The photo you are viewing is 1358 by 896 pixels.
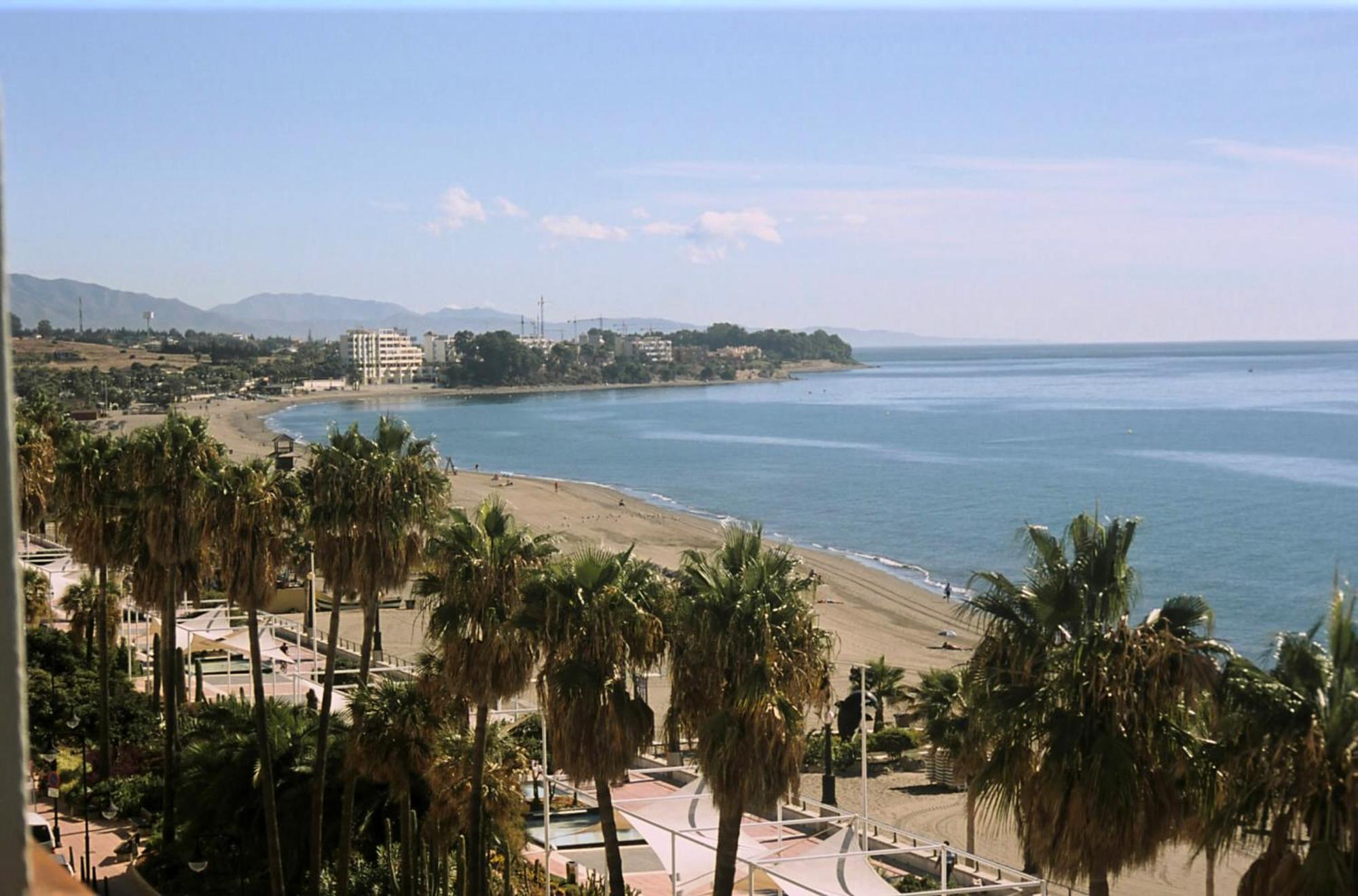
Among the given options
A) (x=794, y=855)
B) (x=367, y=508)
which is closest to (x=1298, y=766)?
(x=794, y=855)

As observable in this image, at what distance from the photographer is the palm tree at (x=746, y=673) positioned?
50.7 feet

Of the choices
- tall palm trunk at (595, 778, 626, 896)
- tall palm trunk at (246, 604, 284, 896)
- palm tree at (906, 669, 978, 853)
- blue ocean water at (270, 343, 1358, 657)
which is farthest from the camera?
blue ocean water at (270, 343, 1358, 657)

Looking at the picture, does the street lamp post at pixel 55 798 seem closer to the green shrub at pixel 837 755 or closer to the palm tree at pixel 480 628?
the palm tree at pixel 480 628


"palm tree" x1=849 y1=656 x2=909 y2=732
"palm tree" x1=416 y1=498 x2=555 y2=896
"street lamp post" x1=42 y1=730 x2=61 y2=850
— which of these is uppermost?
"palm tree" x1=416 y1=498 x2=555 y2=896

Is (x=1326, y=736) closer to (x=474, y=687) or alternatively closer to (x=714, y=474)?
(x=474, y=687)

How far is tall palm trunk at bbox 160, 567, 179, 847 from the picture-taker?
74.8 feet

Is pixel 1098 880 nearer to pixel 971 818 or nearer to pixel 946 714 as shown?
pixel 971 818

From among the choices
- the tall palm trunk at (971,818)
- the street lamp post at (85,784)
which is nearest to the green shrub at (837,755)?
the tall palm trunk at (971,818)

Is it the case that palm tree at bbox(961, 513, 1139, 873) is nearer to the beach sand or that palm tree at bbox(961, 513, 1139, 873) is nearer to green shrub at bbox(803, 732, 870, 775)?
the beach sand

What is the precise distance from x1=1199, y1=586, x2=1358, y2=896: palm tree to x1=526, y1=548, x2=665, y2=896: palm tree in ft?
24.7

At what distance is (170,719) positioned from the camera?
79.3 feet

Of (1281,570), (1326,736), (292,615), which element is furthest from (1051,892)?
(1281,570)

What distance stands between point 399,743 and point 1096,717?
10068mm

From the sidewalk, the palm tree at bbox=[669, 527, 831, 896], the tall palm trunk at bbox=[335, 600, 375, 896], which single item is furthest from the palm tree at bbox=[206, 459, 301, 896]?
the palm tree at bbox=[669, 527, 831, 896]
